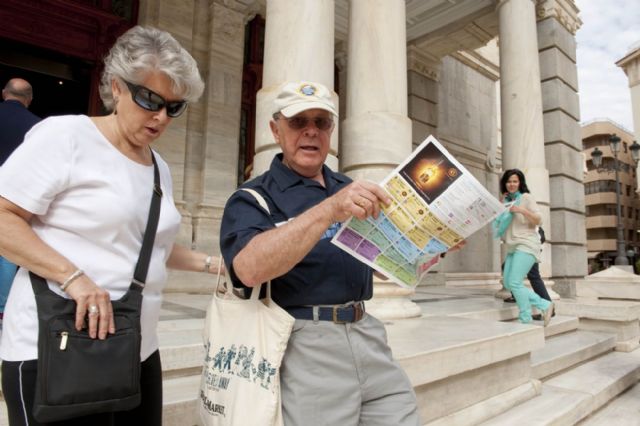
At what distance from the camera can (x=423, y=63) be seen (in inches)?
489

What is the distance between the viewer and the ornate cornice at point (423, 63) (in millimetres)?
12133

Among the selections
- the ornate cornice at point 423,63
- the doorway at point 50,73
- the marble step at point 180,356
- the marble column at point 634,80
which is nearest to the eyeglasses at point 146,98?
the marble step at point 180,356

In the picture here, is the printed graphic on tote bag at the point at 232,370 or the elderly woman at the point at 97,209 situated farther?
the printed graphic on tote bag at the point at 232,370

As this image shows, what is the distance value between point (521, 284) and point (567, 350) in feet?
2.94

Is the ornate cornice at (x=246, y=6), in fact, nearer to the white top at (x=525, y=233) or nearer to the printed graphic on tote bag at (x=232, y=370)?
the white top at (x=525, y=233)

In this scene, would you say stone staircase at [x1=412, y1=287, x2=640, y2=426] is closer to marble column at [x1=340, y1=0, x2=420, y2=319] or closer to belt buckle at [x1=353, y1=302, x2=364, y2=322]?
marble column at [x1=340, y1=0, x2=420, y2=319]

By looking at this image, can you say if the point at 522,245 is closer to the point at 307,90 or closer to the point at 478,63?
the point at 307,90

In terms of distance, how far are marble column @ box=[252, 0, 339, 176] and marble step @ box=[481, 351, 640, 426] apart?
2648mm

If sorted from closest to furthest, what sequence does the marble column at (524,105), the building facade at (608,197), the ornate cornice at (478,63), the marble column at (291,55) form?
the marble column at (291,55) < the marble column at (524,105) < the ornate cornice at (478,63) < the building facade at (608,197)

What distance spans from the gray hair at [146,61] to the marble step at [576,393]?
317cm

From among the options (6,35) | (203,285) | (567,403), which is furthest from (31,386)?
(6,35)

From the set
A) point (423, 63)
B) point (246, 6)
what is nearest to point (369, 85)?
point (246, 6)

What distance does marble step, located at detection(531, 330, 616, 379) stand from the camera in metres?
4.57

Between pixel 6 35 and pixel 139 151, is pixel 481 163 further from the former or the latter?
pixel 139 151
